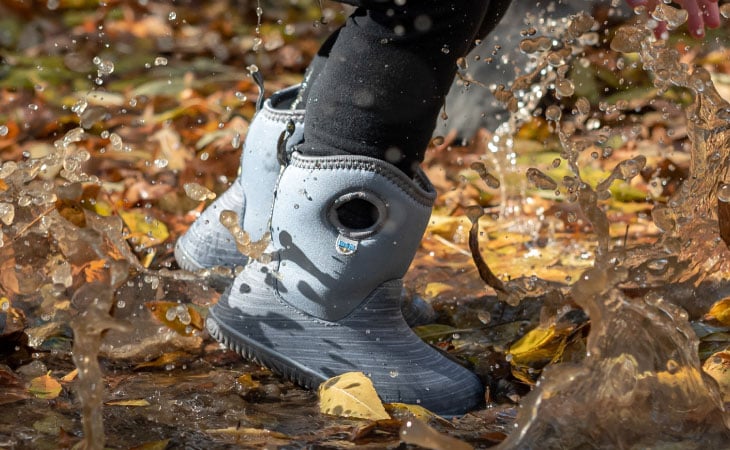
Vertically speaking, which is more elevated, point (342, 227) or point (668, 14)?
point (668, 14)

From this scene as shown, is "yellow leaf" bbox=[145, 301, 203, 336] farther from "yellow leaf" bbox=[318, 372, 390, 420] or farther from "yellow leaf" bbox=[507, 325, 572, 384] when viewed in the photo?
"yellow leaf" bbox=[507, 325, 572, 384]

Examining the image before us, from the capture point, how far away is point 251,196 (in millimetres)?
2119

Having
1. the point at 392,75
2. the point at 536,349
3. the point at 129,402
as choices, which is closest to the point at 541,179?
the point at 536,349

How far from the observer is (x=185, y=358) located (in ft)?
6.12

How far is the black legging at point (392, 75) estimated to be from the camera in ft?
5.23

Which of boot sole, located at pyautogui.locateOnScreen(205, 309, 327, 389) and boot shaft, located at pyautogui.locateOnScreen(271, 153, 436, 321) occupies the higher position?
boot shaft, located at pyautogui.locateOnScreen(271, 153, 436, 321)

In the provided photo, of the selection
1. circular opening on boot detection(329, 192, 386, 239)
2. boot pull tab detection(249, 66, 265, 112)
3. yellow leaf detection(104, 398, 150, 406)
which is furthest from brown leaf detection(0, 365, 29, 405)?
boot pull tab detection(249, 66, 265, 112)

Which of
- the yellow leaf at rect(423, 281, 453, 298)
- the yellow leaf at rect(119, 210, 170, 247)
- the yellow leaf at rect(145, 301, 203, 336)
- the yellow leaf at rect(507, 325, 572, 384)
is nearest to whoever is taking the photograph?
the yellow leaf at rect(507, 325, 572, 384)

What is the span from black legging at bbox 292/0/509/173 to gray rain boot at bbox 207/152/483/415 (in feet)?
0.14

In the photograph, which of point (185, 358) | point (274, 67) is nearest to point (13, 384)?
point (185, 358)

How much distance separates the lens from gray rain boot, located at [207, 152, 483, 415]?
1.67 meters

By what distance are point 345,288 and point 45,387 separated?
52 cm

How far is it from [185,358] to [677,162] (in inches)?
80.9

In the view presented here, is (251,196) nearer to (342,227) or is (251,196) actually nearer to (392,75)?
(342,227)
